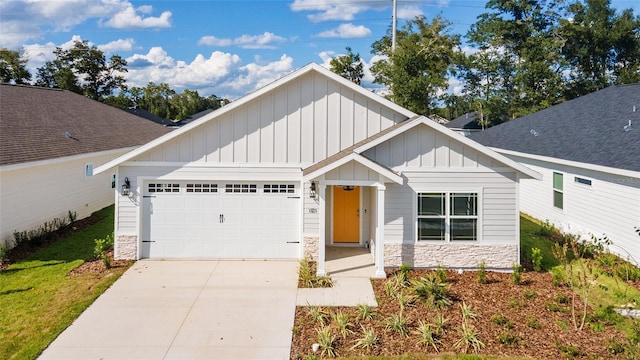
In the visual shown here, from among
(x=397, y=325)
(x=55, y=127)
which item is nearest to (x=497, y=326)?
(x=397, y=325)

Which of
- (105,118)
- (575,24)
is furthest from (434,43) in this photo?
(105,118)

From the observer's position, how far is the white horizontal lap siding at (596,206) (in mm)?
10953

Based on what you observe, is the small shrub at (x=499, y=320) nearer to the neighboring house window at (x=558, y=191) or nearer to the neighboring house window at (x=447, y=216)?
the neighboring house window at (x=447, y=216)

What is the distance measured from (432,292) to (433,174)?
309 cm

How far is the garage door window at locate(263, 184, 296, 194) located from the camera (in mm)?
11352

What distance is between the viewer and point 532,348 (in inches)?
265

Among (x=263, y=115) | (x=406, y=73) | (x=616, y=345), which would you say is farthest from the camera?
(x=406, y=73)

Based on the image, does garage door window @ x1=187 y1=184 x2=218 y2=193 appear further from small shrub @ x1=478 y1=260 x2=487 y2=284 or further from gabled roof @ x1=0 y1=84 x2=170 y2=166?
small shrub @ x1=478 y1=260 x2=487 y2=284

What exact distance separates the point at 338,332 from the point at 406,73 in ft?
103

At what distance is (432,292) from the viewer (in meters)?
8.50

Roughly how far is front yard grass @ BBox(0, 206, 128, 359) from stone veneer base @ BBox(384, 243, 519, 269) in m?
6.92

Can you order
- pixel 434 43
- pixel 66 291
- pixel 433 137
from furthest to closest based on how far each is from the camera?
pixel 434 43
pixel 433 137
pixel 66 291

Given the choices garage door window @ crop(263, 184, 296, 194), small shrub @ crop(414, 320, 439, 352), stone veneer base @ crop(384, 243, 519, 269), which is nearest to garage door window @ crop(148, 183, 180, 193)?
garage door window @ crop(263, 184, 296, 194)

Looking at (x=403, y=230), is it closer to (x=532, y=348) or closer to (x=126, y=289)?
(x=532, y=348)
